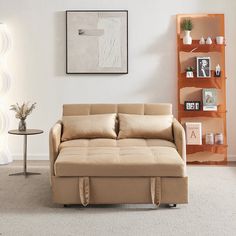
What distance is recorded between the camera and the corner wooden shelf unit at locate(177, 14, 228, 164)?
19.4ft

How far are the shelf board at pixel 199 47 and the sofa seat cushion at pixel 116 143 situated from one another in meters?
1.69

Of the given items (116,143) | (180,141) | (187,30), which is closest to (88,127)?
(116,143)

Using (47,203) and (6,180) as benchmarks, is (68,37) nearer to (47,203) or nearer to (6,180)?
(6,180)

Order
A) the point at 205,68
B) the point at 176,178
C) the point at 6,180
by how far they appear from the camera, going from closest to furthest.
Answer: the point at 176,178
the point at 6,180
the point at 205,68

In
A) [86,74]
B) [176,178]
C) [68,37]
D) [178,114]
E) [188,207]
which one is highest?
[68,37]

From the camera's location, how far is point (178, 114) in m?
5.97

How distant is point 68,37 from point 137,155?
2490 millimetres

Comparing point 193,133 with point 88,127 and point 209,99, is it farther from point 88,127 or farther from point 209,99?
point 88,127

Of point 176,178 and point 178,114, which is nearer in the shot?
point 176,178

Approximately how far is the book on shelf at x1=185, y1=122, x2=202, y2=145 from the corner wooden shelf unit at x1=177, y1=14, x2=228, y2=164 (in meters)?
0.07

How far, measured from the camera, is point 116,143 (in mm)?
4648

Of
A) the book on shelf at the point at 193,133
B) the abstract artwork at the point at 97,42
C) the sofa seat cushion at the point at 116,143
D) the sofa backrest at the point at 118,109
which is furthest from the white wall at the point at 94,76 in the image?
the sofa seat cushion at the point at 116,143

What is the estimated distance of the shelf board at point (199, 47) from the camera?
584 cm

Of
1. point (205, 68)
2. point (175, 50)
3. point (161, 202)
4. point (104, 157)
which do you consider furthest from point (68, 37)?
point (161, 202)
